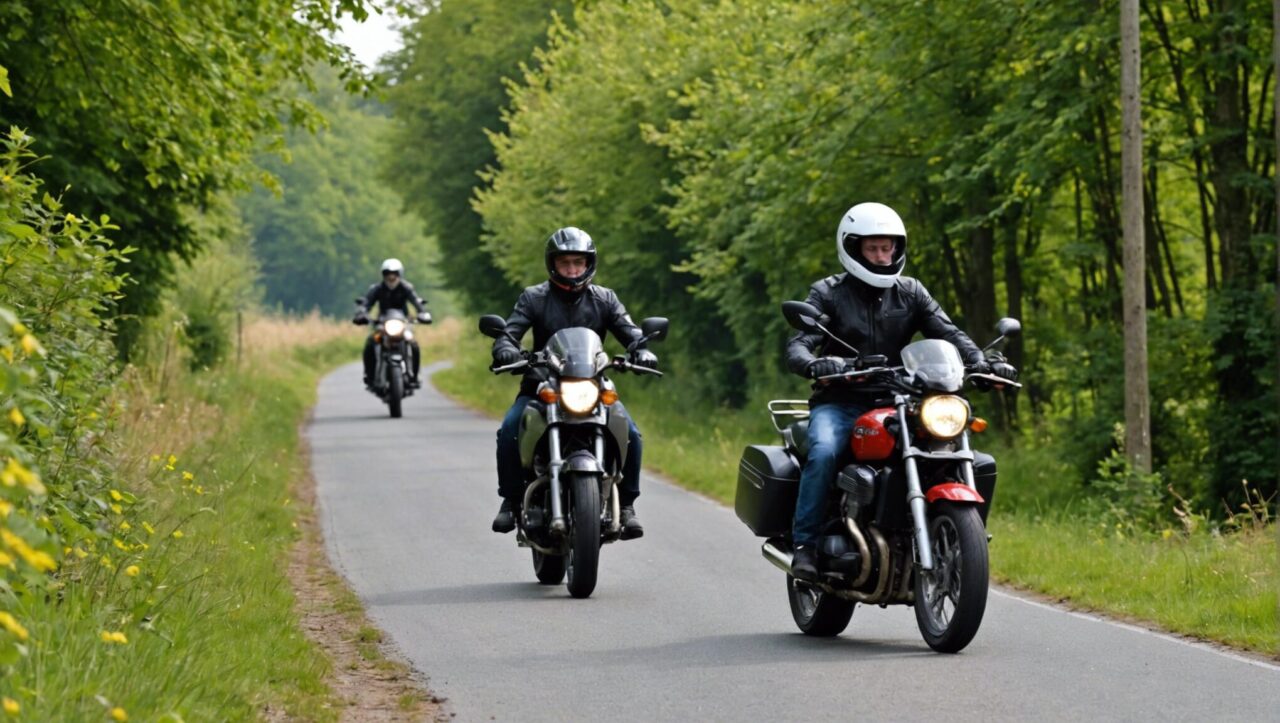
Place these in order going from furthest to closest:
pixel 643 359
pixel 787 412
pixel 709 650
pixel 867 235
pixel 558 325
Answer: pixel 558 325, pixel 643 359, pixel 787 412, pixel 867 235, pixel 709 650

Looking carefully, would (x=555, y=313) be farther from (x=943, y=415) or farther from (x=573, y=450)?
(x=943, y=415)

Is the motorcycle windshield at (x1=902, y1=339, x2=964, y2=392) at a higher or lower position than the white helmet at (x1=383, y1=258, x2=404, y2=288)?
lower

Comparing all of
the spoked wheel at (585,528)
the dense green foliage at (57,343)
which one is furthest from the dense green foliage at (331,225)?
the dense green foliage at (57,343)

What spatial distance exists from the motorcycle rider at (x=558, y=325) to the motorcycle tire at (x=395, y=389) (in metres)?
16.1

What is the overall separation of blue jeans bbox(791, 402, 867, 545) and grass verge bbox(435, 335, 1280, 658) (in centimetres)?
203

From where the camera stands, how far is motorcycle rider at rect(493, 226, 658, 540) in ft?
35.1

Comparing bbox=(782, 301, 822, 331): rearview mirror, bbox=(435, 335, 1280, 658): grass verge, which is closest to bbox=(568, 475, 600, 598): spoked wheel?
bbox=(782, 301, 822, 331): rearview mirror

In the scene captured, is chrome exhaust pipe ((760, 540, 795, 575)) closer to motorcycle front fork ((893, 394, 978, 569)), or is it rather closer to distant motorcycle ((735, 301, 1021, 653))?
distant motorcycle ((735, 301, 1021, 653))

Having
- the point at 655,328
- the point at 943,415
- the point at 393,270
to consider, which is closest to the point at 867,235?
the point at 943,415

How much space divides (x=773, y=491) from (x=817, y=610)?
0.61 m

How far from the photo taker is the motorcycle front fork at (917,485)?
791 cm

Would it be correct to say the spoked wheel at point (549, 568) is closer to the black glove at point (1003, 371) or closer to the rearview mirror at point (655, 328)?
the rearview mirror at point (655, 328)

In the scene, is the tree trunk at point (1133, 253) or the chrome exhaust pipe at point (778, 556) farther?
the tree trunk at point (1133, 253)

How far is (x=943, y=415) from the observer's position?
8047 millimetres
